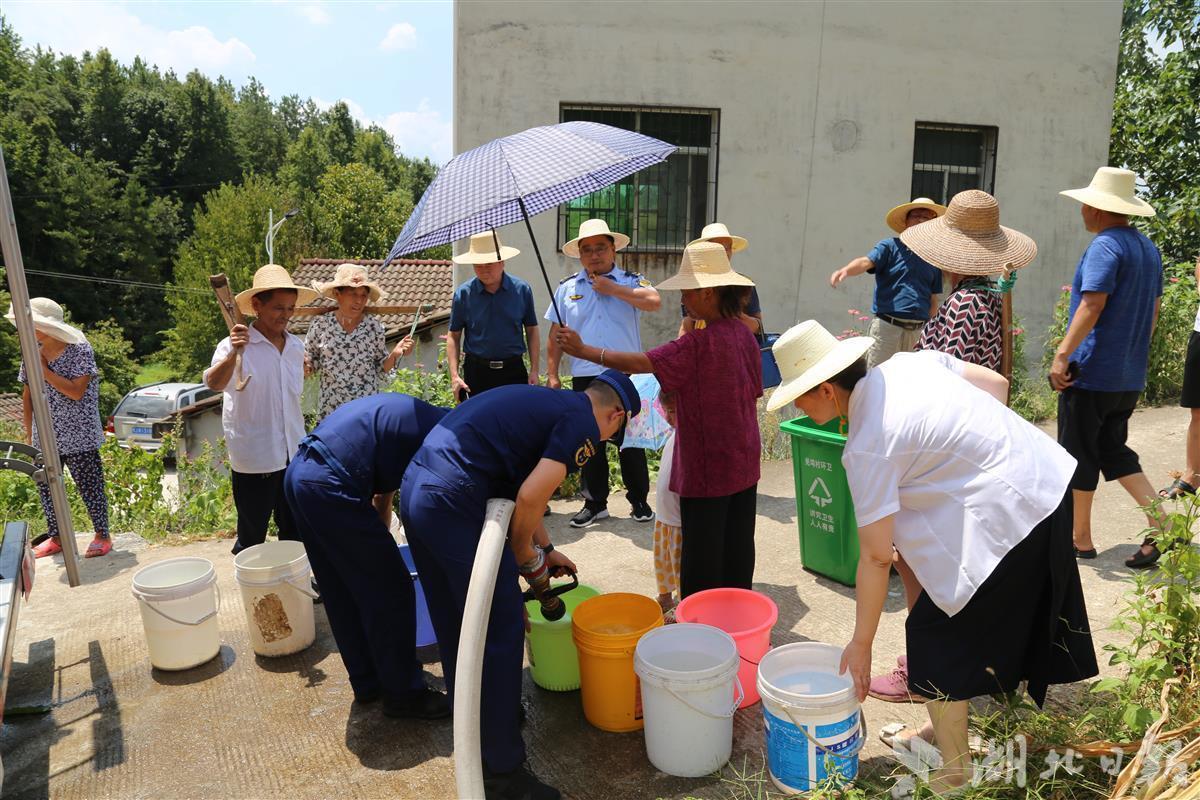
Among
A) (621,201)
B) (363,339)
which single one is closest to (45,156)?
(621,201)

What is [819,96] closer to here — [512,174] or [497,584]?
[512,174]

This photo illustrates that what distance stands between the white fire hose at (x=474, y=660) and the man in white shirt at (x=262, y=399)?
7.34 feet

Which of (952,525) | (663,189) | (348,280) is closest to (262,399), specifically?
(348,280)

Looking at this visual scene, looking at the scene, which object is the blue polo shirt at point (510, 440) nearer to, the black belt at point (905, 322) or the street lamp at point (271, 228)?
the black belt at point (905, 322)

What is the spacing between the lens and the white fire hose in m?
2.38

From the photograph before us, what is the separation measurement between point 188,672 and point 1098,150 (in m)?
11.3

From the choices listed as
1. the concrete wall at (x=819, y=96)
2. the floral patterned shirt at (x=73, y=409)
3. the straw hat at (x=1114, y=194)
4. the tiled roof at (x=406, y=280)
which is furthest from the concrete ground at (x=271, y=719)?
the tiled roof at (x=406, y=280)

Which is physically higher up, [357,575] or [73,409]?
[73,409]

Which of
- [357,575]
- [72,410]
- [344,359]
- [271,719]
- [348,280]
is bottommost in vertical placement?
[271,719]

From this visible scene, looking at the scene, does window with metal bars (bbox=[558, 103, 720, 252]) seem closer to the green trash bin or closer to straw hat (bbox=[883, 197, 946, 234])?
straw hat (bbox=[883, 197, 946, 234])

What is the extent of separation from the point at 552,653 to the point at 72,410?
3875mm

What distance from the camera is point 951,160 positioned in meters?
10.2

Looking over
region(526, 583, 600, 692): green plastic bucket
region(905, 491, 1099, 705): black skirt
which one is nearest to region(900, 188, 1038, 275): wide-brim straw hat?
region(905, 491, 1099, 705): black skirt

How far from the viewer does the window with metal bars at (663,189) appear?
368 inches
